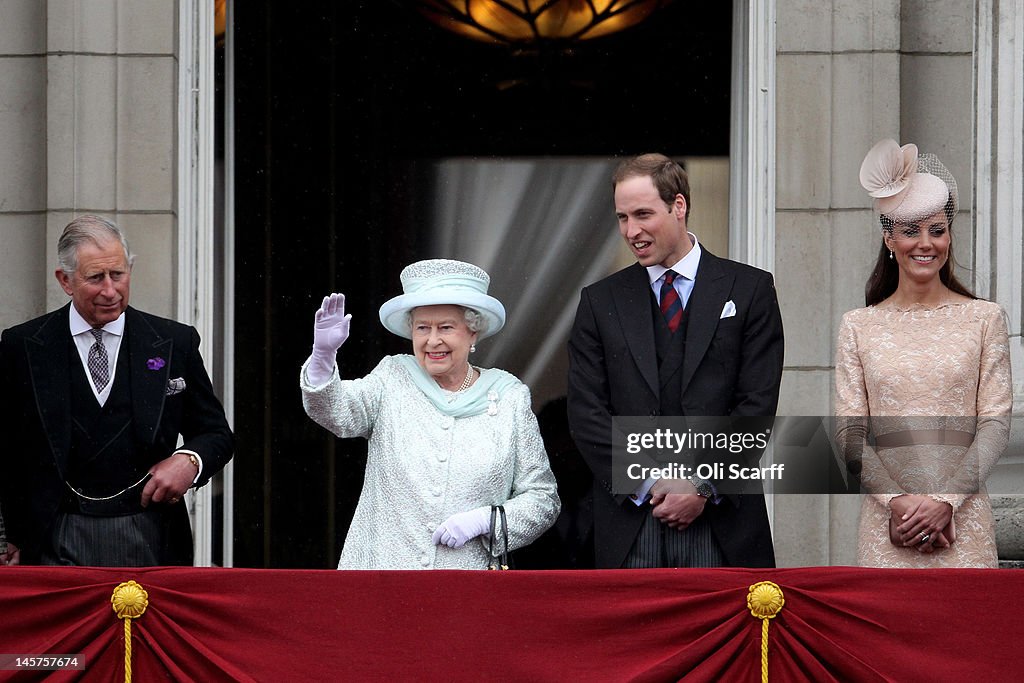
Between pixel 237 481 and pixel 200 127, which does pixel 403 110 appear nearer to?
pixel 200 127

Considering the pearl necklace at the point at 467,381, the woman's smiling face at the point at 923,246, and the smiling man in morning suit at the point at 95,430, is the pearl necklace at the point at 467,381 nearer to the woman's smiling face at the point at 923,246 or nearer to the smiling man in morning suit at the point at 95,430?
the smiling man in morning suit at the point at 95,430

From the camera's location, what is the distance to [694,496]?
491cm

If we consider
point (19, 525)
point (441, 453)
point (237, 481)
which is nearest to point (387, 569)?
point (441, 453)

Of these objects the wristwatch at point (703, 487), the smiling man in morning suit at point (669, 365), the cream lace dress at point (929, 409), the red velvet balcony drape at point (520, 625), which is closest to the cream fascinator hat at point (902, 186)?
the cream lace dress at point (929, 409)

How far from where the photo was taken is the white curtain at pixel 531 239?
7195 mm

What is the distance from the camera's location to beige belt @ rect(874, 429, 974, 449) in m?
5.02

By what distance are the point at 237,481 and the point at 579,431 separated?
2.53 meters

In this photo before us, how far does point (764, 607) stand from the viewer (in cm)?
458

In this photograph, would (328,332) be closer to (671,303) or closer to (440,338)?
(440,338)

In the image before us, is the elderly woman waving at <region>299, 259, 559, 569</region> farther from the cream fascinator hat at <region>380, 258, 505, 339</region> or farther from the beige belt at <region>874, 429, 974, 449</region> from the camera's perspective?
the beige belt at <region>874, 429, 974, 449</region>

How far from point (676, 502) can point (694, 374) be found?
415 mm

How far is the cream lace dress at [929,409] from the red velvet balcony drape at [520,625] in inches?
16.0

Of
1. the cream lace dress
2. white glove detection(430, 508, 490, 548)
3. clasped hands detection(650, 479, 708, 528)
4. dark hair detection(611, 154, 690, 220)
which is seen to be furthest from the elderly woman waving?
the cream lace dress

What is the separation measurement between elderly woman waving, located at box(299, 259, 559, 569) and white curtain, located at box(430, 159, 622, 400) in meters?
1.89
